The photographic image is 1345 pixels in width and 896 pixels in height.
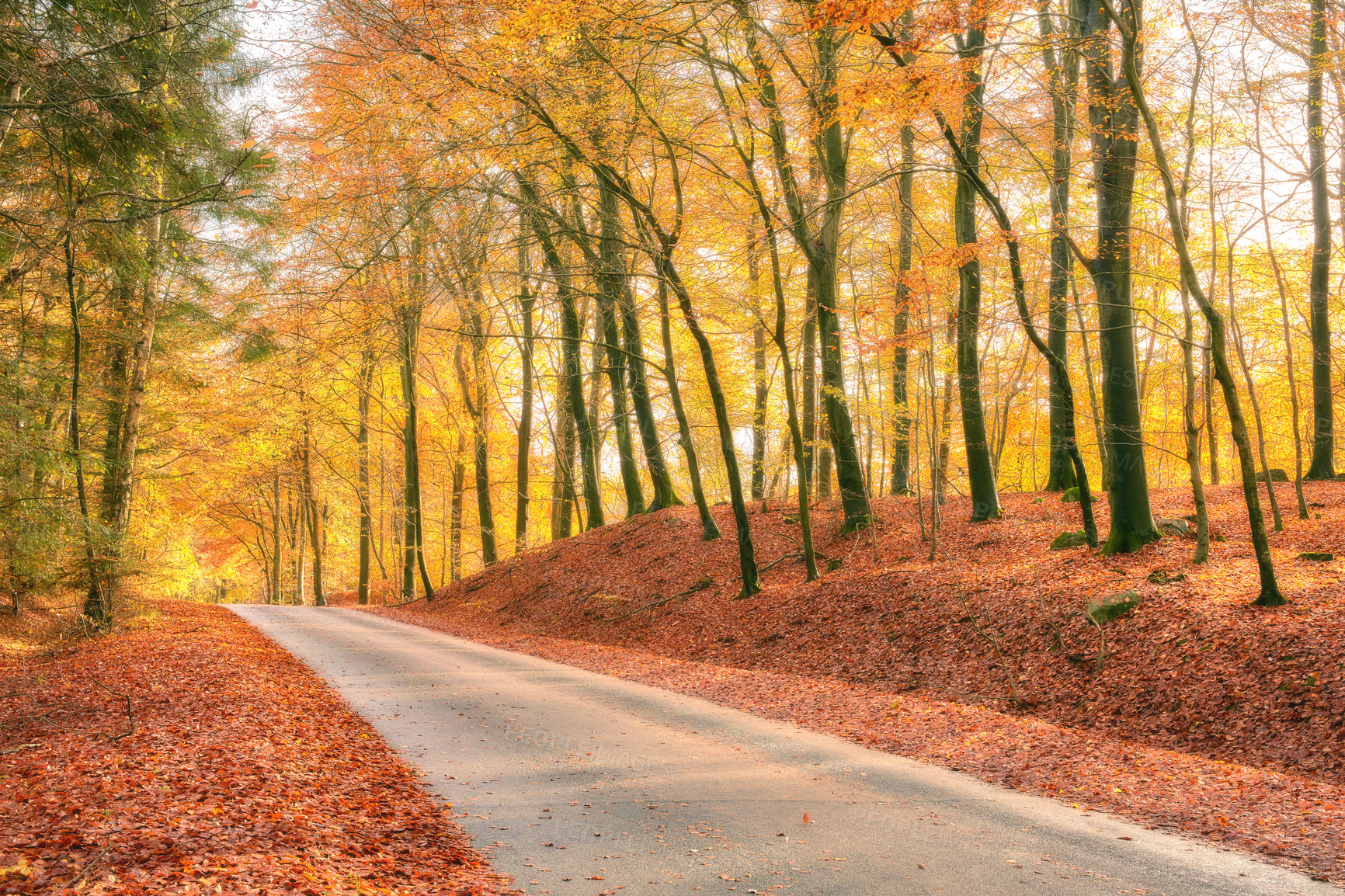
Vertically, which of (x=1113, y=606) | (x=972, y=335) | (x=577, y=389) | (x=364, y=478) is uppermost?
(x=577, y=389)

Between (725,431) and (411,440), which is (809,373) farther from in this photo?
(411,440)

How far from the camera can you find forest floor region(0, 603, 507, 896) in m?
3.66

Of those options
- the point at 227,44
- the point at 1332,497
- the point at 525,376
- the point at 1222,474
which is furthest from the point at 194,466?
the point at 1222,474

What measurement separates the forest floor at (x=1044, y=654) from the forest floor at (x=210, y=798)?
4.19 metres

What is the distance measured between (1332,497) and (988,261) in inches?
275

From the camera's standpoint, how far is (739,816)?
4.98 meters

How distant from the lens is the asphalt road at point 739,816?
4062 millimetres

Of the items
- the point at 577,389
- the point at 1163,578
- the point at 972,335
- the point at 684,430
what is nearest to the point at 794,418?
the point at 972,335

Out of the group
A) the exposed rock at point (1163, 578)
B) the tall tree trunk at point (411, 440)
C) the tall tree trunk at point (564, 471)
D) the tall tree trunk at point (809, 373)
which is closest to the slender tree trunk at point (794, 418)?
the tall tree trunk at point (809, 373)

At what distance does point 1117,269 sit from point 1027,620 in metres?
5.11

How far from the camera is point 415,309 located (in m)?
15.6

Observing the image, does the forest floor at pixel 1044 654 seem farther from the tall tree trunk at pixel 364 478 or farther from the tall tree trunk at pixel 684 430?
the tall tree trunk at pixel 364 478

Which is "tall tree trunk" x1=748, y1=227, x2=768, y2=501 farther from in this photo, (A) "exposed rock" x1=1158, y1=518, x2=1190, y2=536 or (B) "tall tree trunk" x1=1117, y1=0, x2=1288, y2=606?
(B) "tall tree trunk" x1=1117, y1=0, x2=1288, y2=606

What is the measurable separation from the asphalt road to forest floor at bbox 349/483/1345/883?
556 mm
